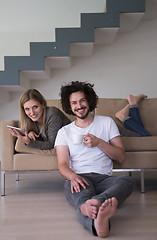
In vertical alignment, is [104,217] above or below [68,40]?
below

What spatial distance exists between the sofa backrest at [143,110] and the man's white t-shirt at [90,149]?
1037mm

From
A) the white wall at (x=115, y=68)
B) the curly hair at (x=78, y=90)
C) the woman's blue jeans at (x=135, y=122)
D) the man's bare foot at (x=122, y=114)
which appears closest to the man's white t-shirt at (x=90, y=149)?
the curly hair at (x=78, y=90)

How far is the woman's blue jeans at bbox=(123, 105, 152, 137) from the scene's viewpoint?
2.80 meters

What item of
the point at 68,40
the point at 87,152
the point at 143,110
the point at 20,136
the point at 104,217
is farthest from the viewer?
the point at 68,40

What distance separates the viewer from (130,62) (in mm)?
4312

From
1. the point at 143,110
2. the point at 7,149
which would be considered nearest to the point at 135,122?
the point at 143,110

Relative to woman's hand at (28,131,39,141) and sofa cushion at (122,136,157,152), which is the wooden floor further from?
woman's hand at (28,131,39,141)

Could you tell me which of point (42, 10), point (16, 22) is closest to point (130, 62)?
point (42, 10)

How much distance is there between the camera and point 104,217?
1.39 meters

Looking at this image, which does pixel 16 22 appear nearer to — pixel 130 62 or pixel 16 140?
pixel 130 62

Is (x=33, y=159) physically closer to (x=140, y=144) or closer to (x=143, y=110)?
(x=140, y=144)

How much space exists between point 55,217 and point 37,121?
0.91 m

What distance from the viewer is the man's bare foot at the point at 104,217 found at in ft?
4.53

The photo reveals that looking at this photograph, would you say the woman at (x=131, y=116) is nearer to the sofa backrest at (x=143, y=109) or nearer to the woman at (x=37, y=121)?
the sofa backrest at (x=143, y=109)
